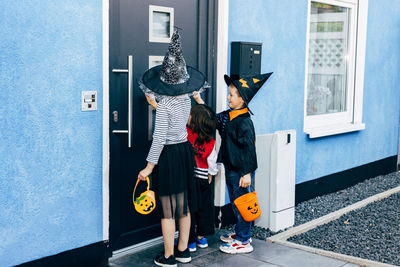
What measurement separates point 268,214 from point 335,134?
6.93 feet

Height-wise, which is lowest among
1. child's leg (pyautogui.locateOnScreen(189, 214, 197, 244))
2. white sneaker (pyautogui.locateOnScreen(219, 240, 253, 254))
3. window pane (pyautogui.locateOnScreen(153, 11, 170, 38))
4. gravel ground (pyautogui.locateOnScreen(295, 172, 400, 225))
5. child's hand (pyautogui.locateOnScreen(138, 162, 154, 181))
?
gravel ground (pyautogui.locateOnScreen(295, 172, 400, 225))

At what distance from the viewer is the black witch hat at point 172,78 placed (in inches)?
155

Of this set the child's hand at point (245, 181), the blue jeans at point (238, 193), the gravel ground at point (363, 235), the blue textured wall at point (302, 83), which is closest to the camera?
the child's hand at point (245, 181)

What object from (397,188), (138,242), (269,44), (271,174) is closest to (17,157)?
(138,242)

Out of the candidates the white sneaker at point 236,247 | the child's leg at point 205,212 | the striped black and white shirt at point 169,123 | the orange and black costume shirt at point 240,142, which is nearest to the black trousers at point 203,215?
the child's leg at point 205,212

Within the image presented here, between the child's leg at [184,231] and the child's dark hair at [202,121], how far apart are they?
0.69 meters

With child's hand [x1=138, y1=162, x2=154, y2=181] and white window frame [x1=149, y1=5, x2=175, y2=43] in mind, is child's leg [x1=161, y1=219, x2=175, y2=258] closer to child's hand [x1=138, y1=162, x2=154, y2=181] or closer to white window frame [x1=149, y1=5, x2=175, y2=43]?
child's hand [x1=138, y1=162, x2=154, y2=181]

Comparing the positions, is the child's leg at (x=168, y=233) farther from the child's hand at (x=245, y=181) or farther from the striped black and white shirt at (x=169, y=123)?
the child's hand at (x=245, y=181)

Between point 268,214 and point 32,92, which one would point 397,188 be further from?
point 32,92

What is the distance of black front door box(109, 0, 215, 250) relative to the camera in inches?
166

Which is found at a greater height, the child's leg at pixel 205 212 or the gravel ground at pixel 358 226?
the child's leg at pixel 205 212

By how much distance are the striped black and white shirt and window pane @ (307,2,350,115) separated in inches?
121

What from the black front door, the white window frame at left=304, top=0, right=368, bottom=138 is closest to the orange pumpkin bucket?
the black front door

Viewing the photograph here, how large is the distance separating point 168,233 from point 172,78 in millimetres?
1236
